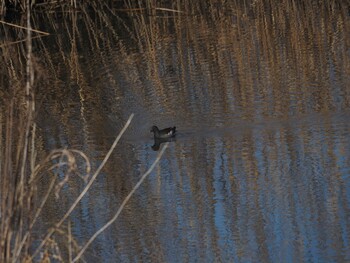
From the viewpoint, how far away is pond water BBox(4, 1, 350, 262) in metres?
5.56

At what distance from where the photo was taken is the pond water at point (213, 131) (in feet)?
18.2

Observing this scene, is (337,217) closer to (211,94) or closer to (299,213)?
(299,213)

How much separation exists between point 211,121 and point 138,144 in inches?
26.2

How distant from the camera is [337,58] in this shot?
32.8 feet

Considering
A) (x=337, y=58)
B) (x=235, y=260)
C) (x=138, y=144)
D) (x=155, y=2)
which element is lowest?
(x=235, y=260)

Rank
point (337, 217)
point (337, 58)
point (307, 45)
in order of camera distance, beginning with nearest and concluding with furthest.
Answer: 1. point (337, 217)
2. point (337, 58)
3. point (307, 45)

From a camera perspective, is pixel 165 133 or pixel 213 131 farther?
pixel 213 131

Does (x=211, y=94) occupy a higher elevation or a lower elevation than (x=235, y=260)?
higher

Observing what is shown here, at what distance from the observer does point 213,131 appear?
25.8 ft

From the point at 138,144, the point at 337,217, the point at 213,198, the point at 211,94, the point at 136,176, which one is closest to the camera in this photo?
the point at 337,217

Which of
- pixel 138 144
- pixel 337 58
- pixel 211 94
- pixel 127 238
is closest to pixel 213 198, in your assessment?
pixel 127 238

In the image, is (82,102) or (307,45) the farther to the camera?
(307,45)

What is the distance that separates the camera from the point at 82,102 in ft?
31.3

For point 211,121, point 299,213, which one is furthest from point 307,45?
point 299,213
